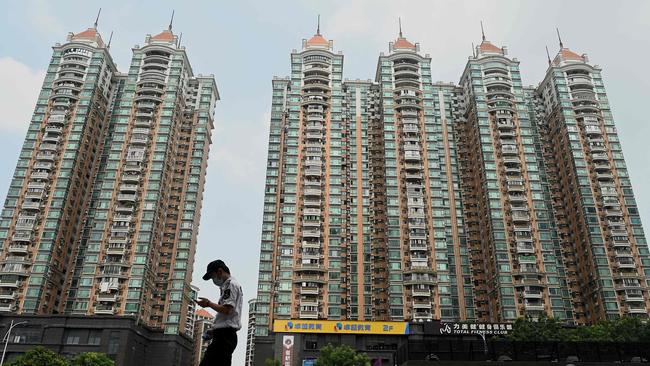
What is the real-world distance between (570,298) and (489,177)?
84.3 ft

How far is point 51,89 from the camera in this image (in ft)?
339

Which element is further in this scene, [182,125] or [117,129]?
[182,125]

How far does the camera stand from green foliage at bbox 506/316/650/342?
6656 cm

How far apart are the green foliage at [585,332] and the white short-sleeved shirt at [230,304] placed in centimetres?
6670

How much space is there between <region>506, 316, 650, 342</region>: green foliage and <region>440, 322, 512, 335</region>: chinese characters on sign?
8.15 meters

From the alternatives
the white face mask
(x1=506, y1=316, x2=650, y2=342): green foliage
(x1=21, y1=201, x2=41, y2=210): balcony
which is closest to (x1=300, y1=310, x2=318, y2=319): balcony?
(x1=506, y1=316, x2=650, y2=342): green foliage

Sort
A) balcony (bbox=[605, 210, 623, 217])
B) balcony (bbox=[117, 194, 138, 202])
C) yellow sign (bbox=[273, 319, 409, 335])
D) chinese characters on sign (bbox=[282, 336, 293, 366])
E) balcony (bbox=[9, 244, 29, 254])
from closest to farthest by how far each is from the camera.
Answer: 1. chinese characters on sign (bbox=[282, 336, 293, 366])
2. yellow sign (bbox=[273, 319, 409, 335])
3. balcony (bbox=[9, 244, 29, 254])
4. balcony (bbox=[117, 194, 138, 202])
5. balcony (bbox=[605, 210, 623, 217])

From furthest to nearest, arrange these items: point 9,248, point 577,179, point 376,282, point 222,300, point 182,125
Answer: point 182,125 → point 577,179 → point 376,282 → point 9,248 → point 222,300

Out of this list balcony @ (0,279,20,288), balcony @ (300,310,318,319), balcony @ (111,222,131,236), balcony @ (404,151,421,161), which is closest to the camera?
balcony @ (0,279,20,288)

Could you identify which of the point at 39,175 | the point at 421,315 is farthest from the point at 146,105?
the point at 421,315

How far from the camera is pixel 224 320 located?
7777mm

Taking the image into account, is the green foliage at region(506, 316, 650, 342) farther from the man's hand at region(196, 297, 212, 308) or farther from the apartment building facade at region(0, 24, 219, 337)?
the man's hand at region(196, 297, 212, 308)

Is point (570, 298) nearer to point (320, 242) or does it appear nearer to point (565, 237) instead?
point (565, 237)

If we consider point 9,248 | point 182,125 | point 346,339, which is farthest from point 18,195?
point 346,339
